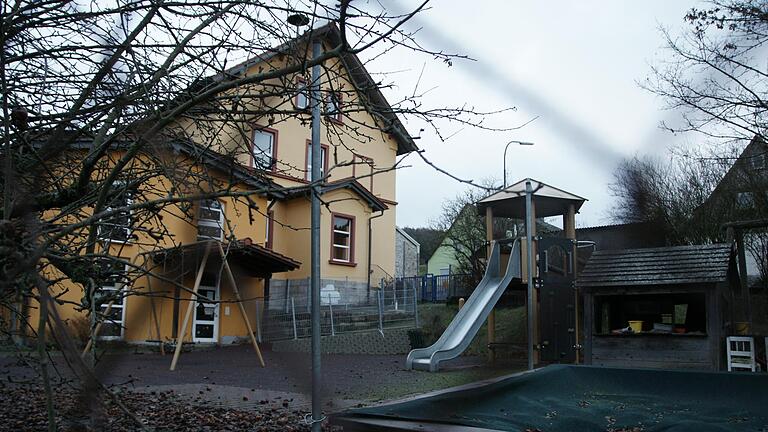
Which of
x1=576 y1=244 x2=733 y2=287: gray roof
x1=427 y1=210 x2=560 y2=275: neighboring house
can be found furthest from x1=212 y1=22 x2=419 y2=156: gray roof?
x1=427 y1=210 x2=560 y2=275: neighboring house

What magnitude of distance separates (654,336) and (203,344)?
7656 mm

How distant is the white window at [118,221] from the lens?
2400 millimetres

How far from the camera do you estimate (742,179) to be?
6523 millimetres

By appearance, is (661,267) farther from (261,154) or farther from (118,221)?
(118,221)

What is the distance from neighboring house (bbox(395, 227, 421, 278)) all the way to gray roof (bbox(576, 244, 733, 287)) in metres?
25.1

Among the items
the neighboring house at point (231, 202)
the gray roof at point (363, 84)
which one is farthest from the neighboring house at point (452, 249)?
the gray roof at point (363, 84)

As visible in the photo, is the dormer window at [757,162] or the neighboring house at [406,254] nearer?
the dormer window at [757,162]

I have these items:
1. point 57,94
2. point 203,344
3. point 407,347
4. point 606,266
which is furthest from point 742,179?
point 407,347

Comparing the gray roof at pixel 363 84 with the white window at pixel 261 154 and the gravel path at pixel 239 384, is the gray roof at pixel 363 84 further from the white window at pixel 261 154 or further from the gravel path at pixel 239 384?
the gravel path at pixel 239 384

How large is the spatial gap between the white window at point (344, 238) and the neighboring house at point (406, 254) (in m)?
17.1

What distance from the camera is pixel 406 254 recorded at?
1531 inches

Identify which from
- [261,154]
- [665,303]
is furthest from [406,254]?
[261,154]

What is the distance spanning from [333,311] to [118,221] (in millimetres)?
13757

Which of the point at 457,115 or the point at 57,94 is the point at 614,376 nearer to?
the point at 457,115
